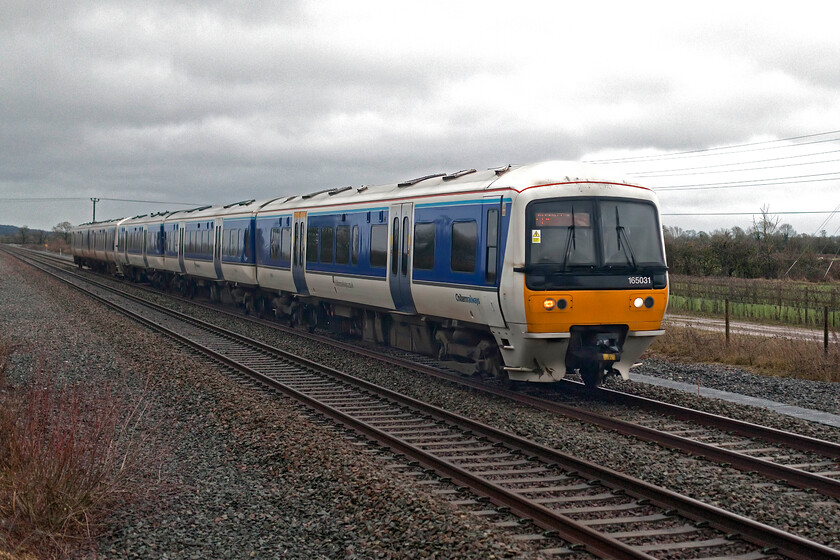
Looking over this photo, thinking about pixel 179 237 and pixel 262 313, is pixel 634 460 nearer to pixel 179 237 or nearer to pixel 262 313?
pixel 262 313

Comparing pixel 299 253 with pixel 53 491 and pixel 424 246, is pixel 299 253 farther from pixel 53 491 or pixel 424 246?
pixel 53 491

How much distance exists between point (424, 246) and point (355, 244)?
331 cm

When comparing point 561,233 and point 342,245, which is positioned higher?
point 561,233

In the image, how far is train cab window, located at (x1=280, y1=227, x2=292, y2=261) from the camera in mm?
21141

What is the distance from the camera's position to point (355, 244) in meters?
17.1

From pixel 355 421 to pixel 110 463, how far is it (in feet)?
11.4

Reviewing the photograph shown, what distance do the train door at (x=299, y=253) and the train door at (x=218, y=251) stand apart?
758cm

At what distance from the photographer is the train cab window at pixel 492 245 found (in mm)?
11746

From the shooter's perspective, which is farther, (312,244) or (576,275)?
(312,244)

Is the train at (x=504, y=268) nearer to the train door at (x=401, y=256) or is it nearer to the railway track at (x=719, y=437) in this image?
the train door at (x=401, y=256)

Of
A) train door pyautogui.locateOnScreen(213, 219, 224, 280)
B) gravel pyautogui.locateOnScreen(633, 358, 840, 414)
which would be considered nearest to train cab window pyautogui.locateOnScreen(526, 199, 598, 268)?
gravel pyautogui.locateOnScreen(633, 358, 840, 414)

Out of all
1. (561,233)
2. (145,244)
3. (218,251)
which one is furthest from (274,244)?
(145,244)

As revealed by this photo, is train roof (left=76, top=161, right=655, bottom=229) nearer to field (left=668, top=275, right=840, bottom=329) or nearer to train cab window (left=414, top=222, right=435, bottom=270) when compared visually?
train cab window (left=414, top=222, right=435, bottom=270)

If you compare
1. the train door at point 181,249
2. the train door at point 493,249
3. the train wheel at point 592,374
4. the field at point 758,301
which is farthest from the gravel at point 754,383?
the train door at point 181,249
